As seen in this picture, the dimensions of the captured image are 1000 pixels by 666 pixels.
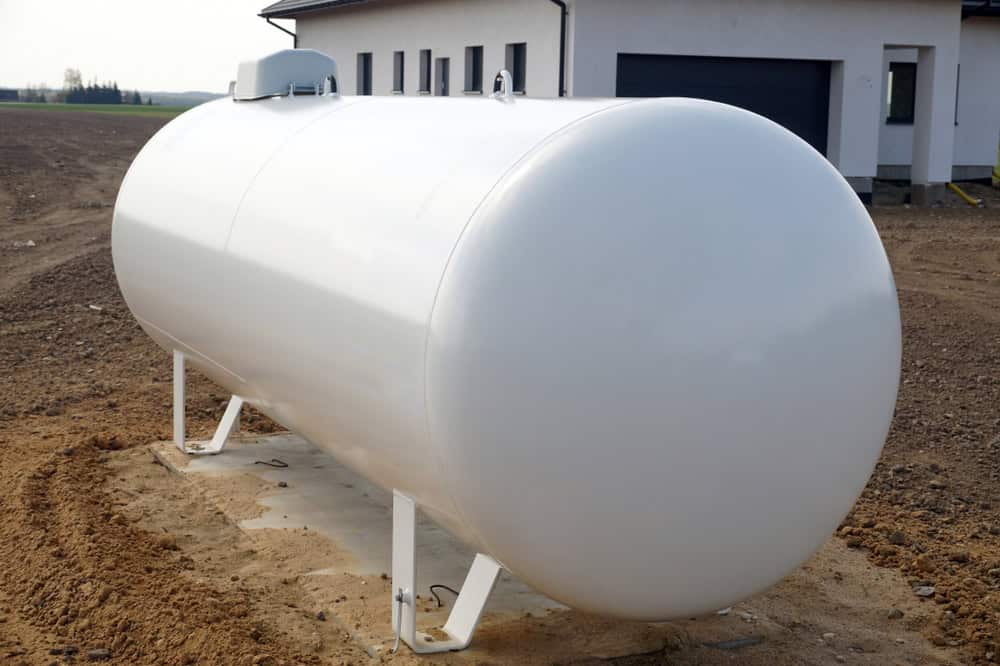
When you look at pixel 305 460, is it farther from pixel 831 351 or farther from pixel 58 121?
pixel 58 121

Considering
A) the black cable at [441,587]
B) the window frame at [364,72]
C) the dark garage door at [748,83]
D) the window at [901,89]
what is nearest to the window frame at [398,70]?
the window frame at [364,72]

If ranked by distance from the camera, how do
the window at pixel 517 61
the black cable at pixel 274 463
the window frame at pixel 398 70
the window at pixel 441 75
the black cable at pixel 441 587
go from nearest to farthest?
1. the black cable at pixel 441 587
2. the black cable at pixel 274 463
3. the window at pixel 517 61
4. the window at pixel 441 75
5. the window frame at pixel 398 70

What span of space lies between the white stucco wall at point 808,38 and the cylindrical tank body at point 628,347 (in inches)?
560

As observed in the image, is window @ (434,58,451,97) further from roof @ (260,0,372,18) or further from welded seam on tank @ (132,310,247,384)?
welded seam on tank @ (132,310,247,384)

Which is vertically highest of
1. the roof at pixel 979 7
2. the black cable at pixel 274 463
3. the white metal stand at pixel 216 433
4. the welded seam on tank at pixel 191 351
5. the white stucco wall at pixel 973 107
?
the roof at pixel 979 7

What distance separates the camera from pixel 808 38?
63.1ft

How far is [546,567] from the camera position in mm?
3672

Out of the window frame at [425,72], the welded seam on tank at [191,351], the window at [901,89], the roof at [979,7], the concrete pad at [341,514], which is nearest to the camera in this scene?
the concrete pad at [341,514]

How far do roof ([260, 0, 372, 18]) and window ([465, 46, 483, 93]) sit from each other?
3641 millimetres

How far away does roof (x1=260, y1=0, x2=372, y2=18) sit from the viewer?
25031 mm

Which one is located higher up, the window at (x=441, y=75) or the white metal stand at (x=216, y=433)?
the window at (x=441, y=75)

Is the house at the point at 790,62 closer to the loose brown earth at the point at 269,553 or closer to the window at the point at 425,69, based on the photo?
the window at the point at 425,69

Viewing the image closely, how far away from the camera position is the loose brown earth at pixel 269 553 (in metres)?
4.62

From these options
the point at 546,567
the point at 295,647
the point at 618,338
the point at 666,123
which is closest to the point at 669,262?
the point at 618,338
